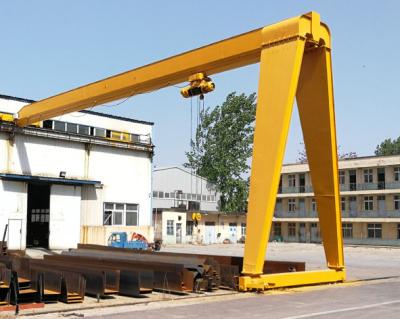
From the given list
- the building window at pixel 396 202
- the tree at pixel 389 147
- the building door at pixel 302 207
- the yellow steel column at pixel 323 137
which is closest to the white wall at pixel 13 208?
the yellow steel column at pixel 323 137

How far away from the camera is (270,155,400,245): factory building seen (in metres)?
44.8

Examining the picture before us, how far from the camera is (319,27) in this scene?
13469mm

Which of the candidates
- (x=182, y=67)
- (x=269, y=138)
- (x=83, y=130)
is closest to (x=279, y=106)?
(x=269, y=138)

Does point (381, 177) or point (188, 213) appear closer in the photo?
point (188, 213)

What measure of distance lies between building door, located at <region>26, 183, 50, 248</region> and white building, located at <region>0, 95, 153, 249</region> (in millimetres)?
54

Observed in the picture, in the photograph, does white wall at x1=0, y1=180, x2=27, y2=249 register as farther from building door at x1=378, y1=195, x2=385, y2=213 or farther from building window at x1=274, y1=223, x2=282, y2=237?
Result: building window at x1=274, y1=223, x2=282, y2=237

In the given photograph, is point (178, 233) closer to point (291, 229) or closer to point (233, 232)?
point (233, 232)

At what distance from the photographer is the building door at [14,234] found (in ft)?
75.9

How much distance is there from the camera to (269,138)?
42.3ft

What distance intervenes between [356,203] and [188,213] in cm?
1554

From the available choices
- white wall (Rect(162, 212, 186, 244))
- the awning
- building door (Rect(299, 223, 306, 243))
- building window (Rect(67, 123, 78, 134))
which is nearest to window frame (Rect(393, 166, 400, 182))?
building door (Rect(299, 223, 306, 243))

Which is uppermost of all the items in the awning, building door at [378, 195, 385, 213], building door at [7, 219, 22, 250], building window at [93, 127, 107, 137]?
building window at [93, 127, 107, 137]

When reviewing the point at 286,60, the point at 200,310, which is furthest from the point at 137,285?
the point at 286,60

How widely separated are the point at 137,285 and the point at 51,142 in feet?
50.2
